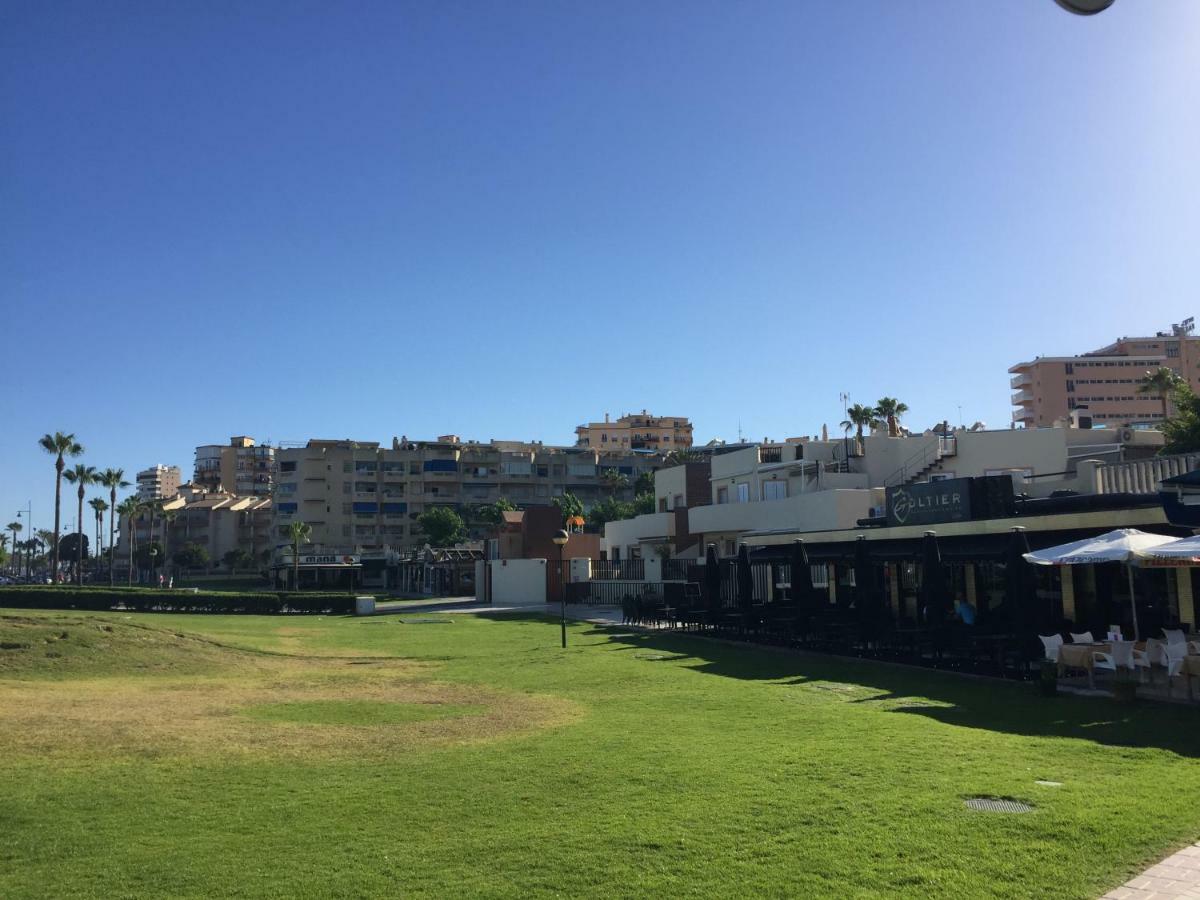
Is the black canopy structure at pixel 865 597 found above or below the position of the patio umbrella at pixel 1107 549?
below

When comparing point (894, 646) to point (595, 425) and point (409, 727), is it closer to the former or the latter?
point (409, 727)

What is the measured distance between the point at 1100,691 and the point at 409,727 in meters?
11.0

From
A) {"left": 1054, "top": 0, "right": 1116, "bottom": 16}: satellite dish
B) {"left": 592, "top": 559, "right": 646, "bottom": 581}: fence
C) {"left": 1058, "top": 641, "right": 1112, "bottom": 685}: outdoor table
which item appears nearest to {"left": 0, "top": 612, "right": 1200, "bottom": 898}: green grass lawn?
{"left": 1058, "top": 641, "right": 1112, "bottom": 685}: outdoor table

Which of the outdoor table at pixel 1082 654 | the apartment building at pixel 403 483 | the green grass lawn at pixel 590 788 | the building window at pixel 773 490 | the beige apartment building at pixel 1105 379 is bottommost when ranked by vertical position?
the green grass lawn at pixel 590 788

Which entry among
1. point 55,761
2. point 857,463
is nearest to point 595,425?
point 857,463

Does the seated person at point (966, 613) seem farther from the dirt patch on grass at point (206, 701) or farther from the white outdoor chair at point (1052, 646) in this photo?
the dirt patch on grass at point (206, 701)

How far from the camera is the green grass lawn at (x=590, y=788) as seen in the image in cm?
661

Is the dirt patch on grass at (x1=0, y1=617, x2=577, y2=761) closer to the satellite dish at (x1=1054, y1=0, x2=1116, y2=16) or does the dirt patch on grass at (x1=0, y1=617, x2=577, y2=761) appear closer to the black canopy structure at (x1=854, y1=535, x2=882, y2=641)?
the black canopy structure at (x1=854, y1=535, x2=882, y2=641)

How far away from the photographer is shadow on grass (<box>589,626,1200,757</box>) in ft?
37.4

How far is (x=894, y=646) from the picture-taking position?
70.8ft

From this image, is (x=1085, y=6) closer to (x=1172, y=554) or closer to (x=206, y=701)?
(x=1172, y=554)

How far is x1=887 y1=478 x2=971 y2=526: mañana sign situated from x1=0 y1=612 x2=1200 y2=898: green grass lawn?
6100 millimetres

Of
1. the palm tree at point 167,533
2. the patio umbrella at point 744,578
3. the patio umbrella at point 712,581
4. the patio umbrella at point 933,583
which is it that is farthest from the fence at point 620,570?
the palm tree at point 167,533

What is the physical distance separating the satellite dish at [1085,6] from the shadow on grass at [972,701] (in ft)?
27.0
